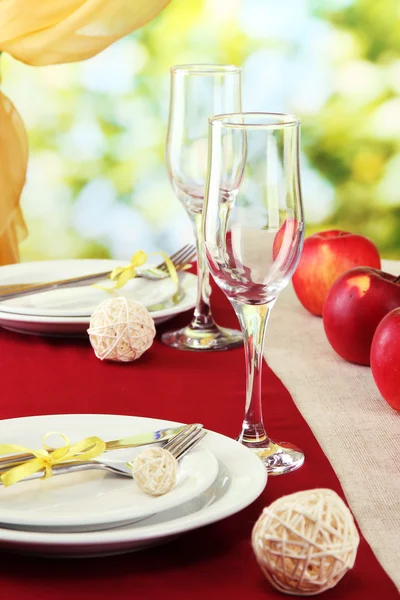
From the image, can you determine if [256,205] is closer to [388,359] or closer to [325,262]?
[388,359]

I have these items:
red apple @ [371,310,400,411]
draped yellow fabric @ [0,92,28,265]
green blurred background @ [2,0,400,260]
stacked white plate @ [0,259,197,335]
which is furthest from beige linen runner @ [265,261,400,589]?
green blurred background @ [2,0,400,260]

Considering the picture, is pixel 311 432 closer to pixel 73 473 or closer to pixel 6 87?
pixel 73 473

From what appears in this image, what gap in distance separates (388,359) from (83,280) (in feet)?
1.39

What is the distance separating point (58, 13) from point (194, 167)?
4.20ft

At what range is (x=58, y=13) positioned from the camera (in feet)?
6.77

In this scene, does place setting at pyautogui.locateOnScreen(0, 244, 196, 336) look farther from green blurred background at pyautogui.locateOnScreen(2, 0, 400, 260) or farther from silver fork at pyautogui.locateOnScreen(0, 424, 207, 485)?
green blurred background at pyautogui.locateOnScreen(2, 0, 400, 260)

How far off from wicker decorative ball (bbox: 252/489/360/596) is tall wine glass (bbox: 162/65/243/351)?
1.53ft

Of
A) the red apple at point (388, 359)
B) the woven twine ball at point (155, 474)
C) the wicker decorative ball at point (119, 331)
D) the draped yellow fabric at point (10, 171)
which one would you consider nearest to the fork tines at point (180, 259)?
the wicker decorative ball at point (119, 331)

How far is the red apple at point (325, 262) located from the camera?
3.55 feet

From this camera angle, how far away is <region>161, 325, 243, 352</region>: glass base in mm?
967

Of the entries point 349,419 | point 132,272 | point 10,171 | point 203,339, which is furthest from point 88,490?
point 10,171

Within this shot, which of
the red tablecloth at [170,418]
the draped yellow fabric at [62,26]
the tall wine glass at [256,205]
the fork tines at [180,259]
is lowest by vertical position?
the red tablecloth at [170,418]

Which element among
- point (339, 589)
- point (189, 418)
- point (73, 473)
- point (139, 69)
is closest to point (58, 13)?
point (139, 69)

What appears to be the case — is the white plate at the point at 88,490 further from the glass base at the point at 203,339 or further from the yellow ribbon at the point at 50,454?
the glass base at the point at 203,339
